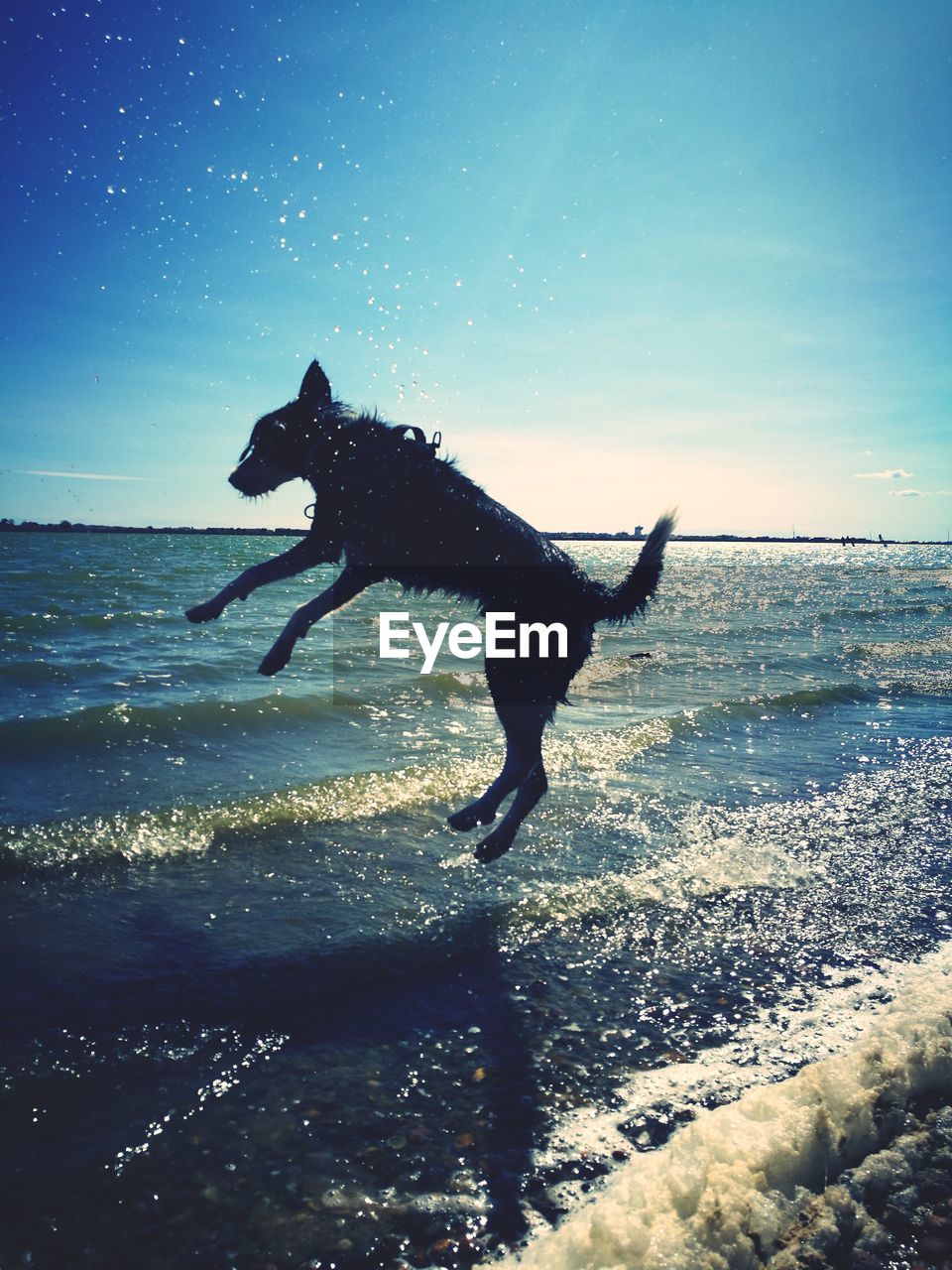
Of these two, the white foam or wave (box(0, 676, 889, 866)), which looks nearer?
the white foam

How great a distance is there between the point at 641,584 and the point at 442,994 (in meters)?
2.53

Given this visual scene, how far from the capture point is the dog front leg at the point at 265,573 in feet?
12.1

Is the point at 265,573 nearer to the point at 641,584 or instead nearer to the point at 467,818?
the point at 467,818

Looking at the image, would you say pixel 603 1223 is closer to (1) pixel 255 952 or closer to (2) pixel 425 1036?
(2) pixel 425 1036

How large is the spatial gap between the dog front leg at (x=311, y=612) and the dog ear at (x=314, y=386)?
988 mm

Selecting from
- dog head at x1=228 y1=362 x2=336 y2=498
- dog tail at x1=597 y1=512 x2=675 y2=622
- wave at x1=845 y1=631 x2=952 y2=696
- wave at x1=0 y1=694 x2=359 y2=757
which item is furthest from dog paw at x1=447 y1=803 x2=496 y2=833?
wave at x1=845 y1=631 x2=952 y2=696

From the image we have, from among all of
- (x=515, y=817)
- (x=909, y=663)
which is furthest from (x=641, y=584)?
(x=909, y=663)

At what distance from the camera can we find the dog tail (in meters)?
4.34

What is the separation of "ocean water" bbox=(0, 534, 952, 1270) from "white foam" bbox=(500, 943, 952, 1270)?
0.04 feet

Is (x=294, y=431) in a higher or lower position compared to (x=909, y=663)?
higher

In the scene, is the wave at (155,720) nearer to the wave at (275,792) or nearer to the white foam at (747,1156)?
the wave at (275,792)

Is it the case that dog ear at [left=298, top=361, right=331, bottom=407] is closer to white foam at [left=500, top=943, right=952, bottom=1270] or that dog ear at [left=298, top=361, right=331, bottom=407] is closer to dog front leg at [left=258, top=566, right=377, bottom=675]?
dog front leg at [left=258, top=566, right=377, bottom=675]

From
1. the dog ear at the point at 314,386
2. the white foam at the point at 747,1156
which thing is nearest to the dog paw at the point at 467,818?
the white foam at the point at 747,1156

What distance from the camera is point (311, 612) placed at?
12.9 feet
